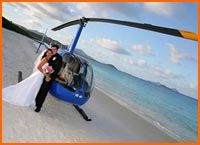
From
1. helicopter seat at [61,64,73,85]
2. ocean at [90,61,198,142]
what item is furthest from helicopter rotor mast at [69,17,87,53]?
ocean at [90,61,198,142]

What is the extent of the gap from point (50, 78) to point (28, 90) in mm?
643

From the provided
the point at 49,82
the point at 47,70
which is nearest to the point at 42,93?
the point at 49,82

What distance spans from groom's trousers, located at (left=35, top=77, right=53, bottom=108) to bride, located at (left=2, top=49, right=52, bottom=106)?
8cm

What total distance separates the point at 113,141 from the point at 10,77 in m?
4.14

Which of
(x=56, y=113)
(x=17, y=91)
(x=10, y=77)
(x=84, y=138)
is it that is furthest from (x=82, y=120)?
(x=10, y=77)

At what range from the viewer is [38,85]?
846 centimetres

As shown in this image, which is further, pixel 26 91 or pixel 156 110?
pixel 156 110

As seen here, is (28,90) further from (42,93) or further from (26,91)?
(42,93)

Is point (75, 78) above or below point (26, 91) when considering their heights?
above

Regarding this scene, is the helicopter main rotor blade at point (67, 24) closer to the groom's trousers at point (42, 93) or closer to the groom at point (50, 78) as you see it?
the groom at point (50, 78)

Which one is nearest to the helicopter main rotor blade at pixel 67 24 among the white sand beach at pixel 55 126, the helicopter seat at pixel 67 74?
the helicopter seat at pixel 67 74

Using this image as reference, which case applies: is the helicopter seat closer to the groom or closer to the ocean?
the groom

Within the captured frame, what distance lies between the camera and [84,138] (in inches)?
317

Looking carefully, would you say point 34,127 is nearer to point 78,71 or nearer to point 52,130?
point 52,130
